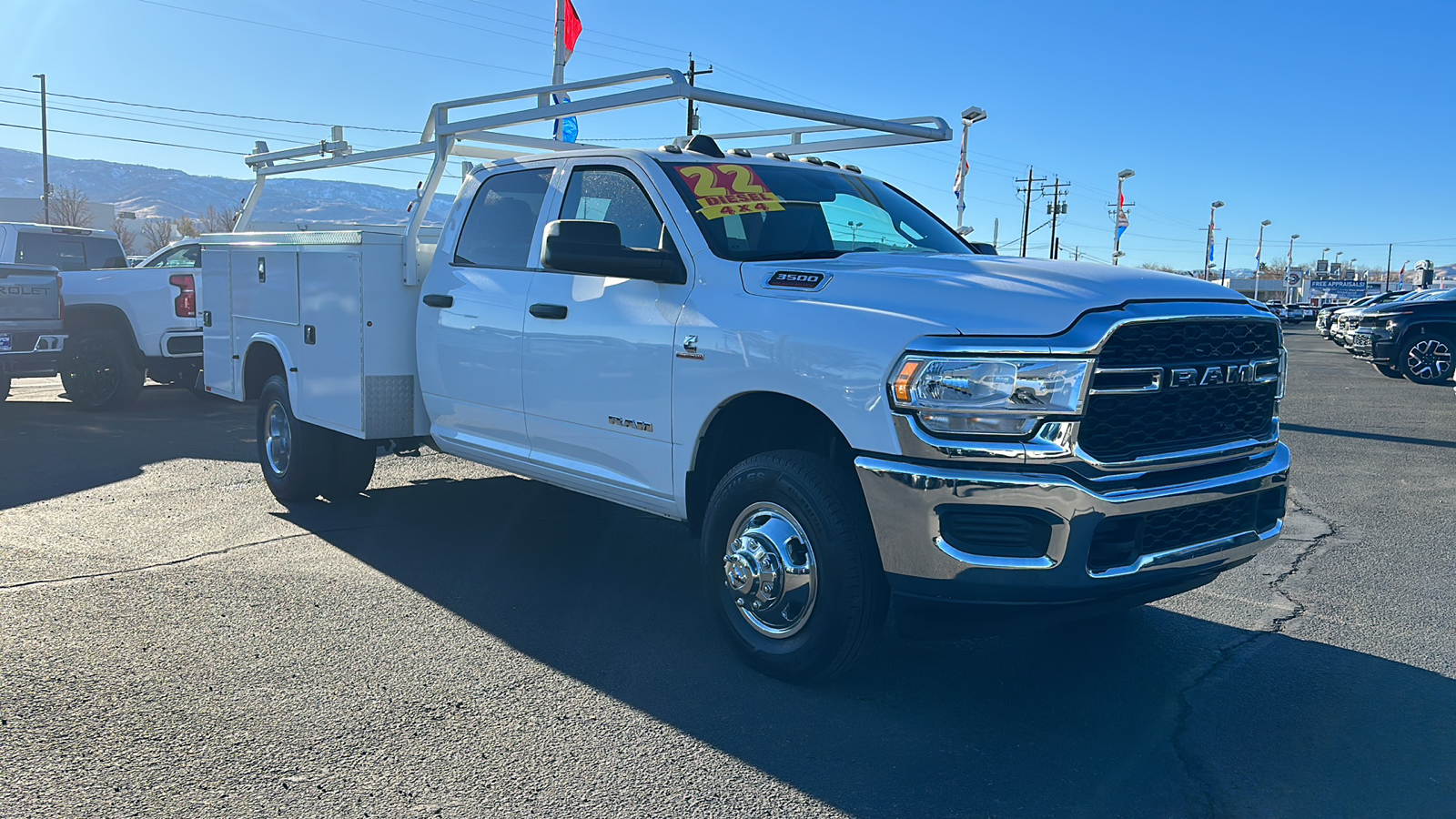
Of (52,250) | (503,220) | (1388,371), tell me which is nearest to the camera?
(503,220)

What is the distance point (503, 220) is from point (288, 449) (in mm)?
2496

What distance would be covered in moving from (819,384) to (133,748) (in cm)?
251

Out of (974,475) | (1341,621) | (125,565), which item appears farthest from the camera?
(125,565)

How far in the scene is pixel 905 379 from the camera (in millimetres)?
3512

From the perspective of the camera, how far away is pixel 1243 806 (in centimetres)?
318

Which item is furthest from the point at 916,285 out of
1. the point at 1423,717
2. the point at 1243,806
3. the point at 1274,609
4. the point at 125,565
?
the point at 125,565

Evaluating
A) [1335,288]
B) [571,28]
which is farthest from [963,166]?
[1335,288]

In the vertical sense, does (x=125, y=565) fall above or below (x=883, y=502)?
below

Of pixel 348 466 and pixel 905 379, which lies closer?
→ pixel 905 379

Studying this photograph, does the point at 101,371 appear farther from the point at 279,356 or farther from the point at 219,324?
Result: the point at 279,356

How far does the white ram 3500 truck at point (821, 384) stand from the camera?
3.45 metres

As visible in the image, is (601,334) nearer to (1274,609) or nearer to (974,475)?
(974,475)

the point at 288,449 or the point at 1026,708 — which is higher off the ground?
the point at 288,449

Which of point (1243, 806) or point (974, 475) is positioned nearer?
point (1243, 806)
